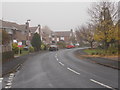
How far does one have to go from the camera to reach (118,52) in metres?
29.8

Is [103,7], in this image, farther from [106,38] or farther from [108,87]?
[108,87]

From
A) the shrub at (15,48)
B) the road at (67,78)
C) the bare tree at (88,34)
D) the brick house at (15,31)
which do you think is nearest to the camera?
the road at (67,78)

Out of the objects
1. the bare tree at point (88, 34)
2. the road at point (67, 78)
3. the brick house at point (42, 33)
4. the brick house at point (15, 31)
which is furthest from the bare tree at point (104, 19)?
the brick house at point (42, 33)

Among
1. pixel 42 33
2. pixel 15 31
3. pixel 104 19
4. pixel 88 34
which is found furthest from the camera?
pixel 42 33

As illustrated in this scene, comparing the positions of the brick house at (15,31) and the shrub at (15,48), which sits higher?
the brick house at (15,31)

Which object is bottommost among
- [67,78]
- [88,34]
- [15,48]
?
[67,78]

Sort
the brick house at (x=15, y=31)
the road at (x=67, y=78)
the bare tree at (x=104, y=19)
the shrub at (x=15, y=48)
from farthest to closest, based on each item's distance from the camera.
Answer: the brick house at (x=15, y=31), the shrub at (x=15, y=48), the bare tree at (x=104, y=19), the road at (x=67, y=78)

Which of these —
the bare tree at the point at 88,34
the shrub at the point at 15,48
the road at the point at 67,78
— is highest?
the bare tree at the point at 88,34

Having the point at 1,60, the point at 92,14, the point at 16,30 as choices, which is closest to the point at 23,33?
the point at 16,30

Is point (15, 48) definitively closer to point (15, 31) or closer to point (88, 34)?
point (88, 34)

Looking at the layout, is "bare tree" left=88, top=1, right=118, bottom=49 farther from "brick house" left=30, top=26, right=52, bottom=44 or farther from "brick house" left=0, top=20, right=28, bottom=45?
"brick house" left=30, top=26, right=52, bottom=44

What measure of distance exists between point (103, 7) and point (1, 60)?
20712mm

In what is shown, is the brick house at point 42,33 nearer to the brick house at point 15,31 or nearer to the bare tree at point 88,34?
the brick house at point 15,31

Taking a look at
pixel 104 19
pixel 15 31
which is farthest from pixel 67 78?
pixel 15 31
